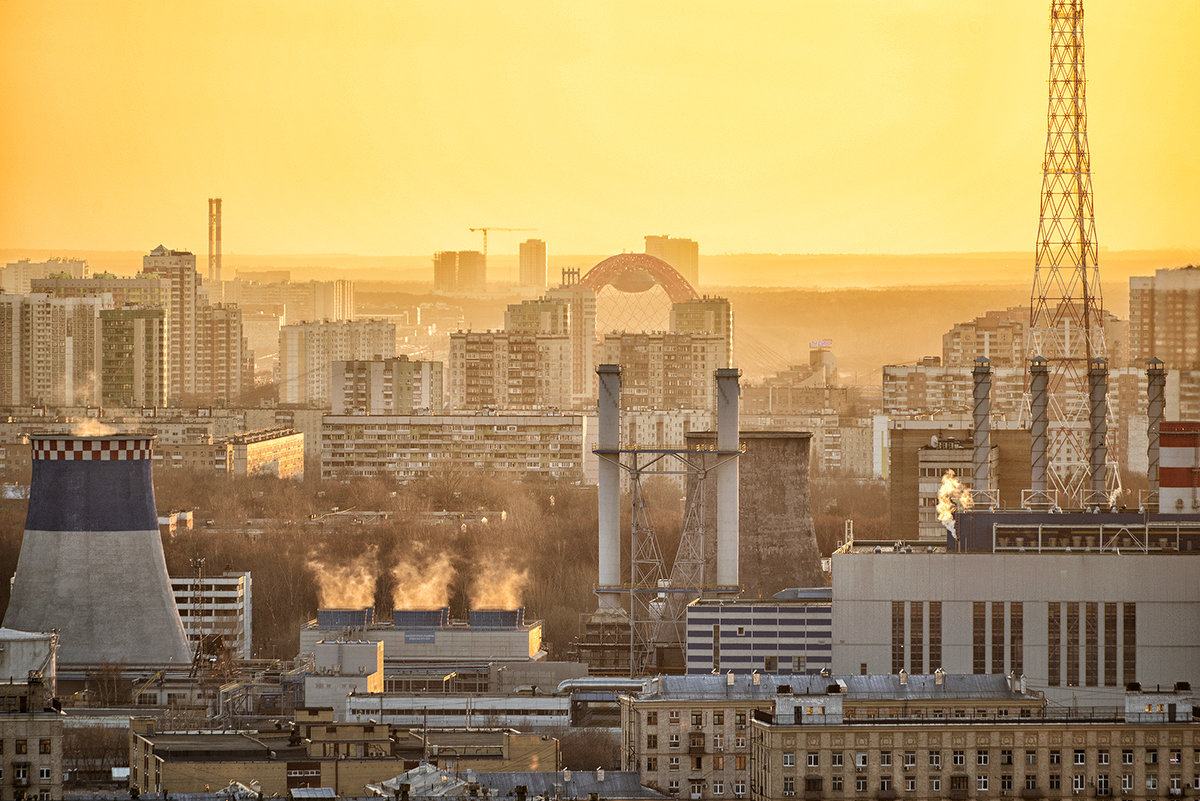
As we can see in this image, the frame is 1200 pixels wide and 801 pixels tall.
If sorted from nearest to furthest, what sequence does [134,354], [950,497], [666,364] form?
1. [950,497]
2. [134,354]
3. [666,364]

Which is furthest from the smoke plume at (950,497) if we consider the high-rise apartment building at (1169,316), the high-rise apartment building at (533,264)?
the high-rise apartment building at (533,264)

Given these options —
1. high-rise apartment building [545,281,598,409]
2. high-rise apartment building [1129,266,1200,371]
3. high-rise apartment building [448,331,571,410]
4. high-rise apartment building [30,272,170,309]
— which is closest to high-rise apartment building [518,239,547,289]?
high-rise apartment building [545,281,598,409]

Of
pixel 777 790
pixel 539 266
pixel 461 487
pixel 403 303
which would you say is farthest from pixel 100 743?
pixel 403 303

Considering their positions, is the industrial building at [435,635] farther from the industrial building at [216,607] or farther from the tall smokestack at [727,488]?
the tall smokestack at [727,488]

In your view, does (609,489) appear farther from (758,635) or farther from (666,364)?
(666,364)

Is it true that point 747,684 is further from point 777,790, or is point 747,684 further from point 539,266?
point 539,266

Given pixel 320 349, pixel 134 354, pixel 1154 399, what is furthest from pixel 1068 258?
pixel 320 349
